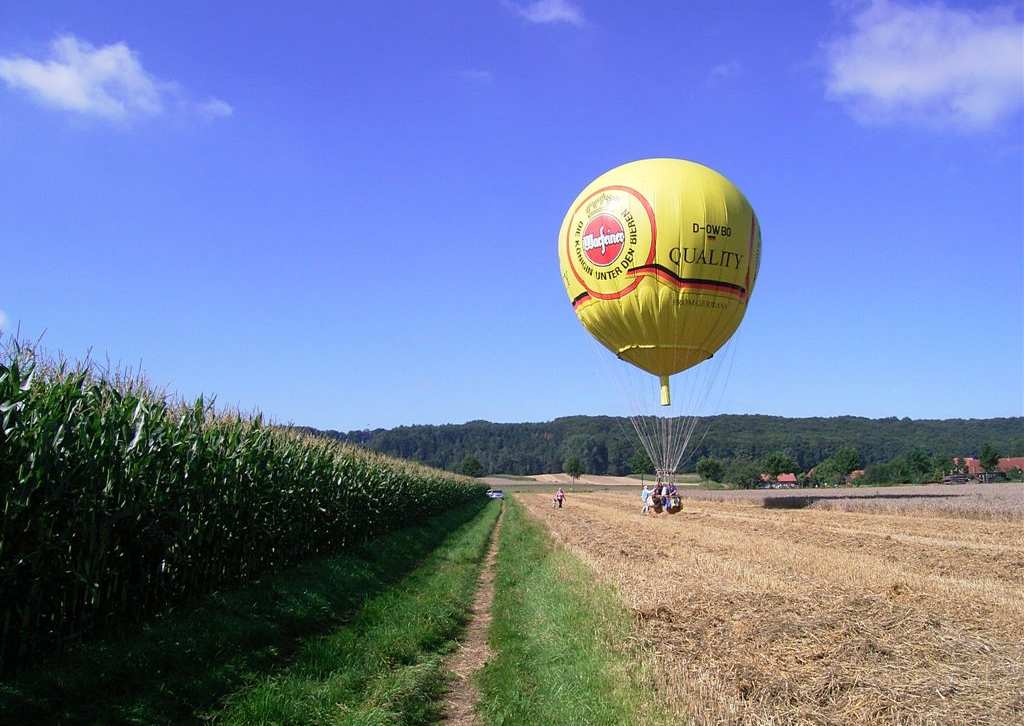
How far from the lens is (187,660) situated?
759 cm

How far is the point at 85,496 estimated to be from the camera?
736 cm

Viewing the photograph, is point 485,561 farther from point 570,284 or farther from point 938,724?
point 938,724

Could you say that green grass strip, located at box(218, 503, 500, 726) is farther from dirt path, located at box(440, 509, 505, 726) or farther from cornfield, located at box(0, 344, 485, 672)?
cornfield, located at box(0, 344, 485, 672)

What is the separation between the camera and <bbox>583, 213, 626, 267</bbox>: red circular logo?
19969mm

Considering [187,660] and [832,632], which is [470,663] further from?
[832,632]

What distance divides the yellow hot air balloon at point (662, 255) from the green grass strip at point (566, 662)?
29.3ft

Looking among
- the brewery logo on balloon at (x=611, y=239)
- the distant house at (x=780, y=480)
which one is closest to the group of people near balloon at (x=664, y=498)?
the brewery logo on balloon at (x=611, y=239)

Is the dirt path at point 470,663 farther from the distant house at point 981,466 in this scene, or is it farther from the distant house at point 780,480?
the distant house at point 981,466

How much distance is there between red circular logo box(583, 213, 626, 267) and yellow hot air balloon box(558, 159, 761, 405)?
0.09ft

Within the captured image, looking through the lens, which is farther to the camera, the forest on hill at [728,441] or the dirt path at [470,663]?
the forest on hill at [728,441]

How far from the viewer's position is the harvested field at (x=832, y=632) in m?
5.55

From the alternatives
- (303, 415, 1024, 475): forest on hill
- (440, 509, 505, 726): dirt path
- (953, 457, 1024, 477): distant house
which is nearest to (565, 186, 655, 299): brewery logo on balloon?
(440, 509, 505, 726): dirt path

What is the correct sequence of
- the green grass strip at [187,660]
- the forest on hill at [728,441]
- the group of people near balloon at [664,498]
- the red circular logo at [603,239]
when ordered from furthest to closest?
the forest on hill at [728,441] → the group of people near balloon at [664,498] → the red circular logo at [603,239] → the green grass strip at [187,660]

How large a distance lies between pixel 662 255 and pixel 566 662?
13.2 metres
